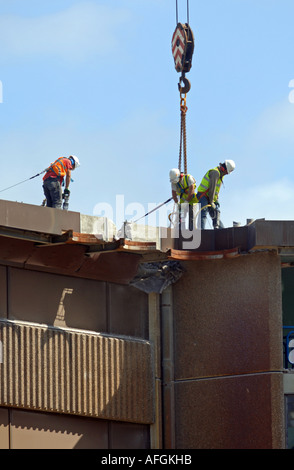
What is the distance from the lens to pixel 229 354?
28516 millimetres

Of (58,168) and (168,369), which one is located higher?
(58,168)

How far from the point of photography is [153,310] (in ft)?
96.1

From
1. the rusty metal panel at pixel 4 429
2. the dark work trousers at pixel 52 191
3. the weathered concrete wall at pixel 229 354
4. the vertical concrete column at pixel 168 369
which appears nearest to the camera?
the rusty metal panel at pixel 4 429

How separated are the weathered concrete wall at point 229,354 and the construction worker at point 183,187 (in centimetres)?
264

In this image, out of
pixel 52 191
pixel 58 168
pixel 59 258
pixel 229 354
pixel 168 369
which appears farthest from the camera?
pixel 58 168

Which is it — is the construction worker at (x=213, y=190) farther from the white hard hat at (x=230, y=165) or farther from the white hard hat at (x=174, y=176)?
the white hard hat at (x=174, y=176)

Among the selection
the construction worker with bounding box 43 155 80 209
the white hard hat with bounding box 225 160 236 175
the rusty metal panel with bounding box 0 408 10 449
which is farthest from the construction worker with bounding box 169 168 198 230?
the rusty metal panel with bounding box 0 408 10 449

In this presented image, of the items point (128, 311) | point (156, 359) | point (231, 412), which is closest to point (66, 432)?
point (156, 359)

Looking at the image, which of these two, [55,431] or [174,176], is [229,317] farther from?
[174,176]

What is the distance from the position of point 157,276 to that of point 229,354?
86.8 inches

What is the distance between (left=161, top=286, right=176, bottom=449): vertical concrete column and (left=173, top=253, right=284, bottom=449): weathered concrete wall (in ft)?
0.37

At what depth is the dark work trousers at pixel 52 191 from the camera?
30.1 metres

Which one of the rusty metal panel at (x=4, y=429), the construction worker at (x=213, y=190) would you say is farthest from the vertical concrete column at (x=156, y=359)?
the rusty metal panel at (x=4, y=429)
